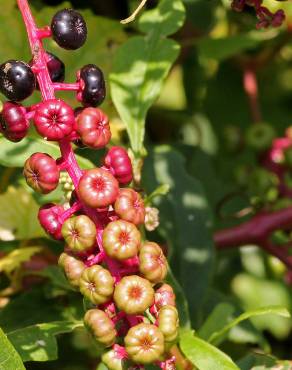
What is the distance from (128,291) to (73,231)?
16cm

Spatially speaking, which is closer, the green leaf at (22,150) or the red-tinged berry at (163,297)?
the red-tinged berry at (163,297)

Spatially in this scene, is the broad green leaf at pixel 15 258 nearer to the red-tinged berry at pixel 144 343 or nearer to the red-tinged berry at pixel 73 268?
the red-tinged berry at pixel 73 268

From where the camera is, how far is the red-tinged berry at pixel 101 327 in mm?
1744

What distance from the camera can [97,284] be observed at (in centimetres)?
172

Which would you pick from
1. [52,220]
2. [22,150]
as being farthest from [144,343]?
[22,150]

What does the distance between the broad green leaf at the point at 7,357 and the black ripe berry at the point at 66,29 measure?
614mm

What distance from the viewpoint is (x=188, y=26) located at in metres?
3.38

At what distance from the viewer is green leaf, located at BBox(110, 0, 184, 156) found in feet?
8.20

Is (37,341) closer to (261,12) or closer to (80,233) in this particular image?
(80,233)

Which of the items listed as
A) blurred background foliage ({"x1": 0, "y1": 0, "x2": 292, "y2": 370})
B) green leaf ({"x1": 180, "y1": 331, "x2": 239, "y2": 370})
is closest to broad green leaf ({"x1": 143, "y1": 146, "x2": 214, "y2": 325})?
blurred background foliage ({"x1": 0, "y1": 0, "x2": 292, "y2": 370})

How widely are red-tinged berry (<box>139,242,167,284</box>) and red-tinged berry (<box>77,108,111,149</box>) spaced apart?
0.22m

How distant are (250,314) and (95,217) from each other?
493 millimetres

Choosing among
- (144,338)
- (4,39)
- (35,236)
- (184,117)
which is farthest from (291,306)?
(144,338)

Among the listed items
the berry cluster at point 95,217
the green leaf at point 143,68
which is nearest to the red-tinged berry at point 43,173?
the berry cluster at point 95,217
